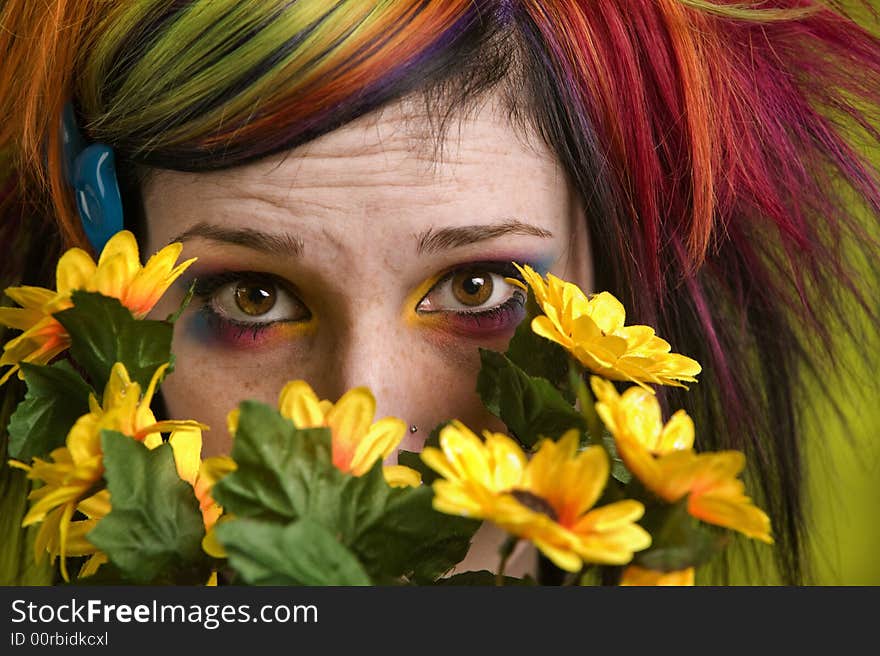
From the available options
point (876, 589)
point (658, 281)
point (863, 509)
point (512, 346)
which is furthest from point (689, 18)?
point (863, 509)

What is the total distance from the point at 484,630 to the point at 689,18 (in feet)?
1.55

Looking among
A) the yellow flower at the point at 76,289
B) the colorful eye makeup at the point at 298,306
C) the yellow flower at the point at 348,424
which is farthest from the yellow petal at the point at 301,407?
the colorful eye makeup at the point at 298,306

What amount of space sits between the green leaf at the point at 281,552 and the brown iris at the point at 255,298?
0.29 m

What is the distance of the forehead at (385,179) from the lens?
Answer: 2.11 feet

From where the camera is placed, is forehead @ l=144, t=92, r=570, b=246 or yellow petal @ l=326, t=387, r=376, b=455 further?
forehead @ l=144, t=92, r=570, b=246

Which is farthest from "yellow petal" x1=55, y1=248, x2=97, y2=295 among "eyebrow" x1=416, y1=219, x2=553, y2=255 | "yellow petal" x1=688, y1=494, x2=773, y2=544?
"yellow petal" x1=688, y1=494, x2=773, y2=544

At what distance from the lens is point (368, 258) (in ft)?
2.11

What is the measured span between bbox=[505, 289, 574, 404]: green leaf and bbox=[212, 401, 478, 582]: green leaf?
0.45ft

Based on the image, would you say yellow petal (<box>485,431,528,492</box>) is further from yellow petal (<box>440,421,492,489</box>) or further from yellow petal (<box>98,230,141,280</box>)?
yellow petal (<box>98,230,141,280</box>)

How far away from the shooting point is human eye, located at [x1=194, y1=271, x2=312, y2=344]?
689 millimetres

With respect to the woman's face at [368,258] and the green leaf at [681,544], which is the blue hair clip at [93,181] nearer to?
the woman's face at [368,258]

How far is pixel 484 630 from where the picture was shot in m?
0.47

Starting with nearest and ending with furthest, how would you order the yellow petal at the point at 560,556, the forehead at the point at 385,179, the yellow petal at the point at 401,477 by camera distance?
the yellow petal at the point at 560,556 < the yellow petal at the point at 401,477 < the forehead at the point at 385,179

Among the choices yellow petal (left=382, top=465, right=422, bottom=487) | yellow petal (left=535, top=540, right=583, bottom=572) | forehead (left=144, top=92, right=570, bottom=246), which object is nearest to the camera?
yellow petal (left=535, top=540, right=583, bottom=572)
